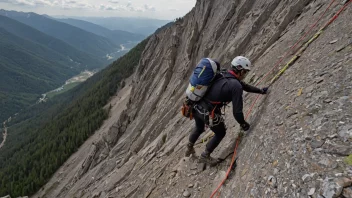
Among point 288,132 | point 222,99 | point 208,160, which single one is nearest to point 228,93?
point 222,99

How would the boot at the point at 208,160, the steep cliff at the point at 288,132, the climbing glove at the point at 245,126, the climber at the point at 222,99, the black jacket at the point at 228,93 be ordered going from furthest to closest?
the boot at the point at 208,160 < the climbing glove at the point at 245,126 < the climber at the point at 222,99 < the black jacket at the point at 228,93 < the steep cliff at the point at 288,132

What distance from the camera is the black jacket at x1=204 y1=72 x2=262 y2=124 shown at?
9.55 metres

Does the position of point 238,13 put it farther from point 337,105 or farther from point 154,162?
point 337,105

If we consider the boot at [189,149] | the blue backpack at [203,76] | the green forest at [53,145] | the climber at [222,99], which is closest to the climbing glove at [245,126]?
the climber at [222,99]

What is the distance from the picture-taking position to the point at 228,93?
32.4 ft

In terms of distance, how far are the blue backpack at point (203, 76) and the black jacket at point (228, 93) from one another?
0.29 meters

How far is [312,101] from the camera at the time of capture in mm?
9195

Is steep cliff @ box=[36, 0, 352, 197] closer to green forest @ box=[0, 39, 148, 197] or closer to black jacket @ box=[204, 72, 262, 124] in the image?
black jacket @ box=[204, 72, 262, 124]

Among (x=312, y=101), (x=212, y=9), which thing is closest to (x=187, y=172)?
(x=312, y=101)

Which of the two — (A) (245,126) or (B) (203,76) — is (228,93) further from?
(A) (245,126)

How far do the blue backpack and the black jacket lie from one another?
29 cm

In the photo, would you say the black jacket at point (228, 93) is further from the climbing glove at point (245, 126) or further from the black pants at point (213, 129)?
the black pants at point (213, 129)

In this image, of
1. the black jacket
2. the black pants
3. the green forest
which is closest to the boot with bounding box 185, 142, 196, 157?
the black pants

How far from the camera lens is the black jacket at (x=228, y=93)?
9.55 meters
